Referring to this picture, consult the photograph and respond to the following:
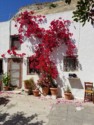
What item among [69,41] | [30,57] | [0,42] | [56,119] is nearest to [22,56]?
[30,57]

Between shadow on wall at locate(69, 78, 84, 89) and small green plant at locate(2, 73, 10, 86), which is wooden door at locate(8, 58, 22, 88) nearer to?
small green plant at locate(2, 73, 10, 86)

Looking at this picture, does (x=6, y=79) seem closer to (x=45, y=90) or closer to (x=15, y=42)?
(x=15, y=42)

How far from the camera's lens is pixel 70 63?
46.5ft

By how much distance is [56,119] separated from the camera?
11.0 metres

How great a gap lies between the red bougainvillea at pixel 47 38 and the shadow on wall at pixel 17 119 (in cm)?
339

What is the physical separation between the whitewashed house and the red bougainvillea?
0.90 feet

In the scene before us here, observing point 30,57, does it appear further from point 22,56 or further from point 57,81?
point 57,81

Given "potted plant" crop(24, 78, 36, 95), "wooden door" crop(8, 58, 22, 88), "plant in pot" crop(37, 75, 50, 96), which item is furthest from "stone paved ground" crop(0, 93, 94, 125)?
"wooden door" crop(8, 58, 22, 88)

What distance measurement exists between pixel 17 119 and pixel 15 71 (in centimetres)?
524

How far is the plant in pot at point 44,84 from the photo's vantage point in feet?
47.3

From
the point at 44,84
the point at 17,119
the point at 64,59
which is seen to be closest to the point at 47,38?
the point at 64,59

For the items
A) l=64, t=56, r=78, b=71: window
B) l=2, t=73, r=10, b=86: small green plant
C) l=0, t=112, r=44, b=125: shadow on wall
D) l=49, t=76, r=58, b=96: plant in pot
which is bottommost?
l=0, t=112, r=44, b=125: shadow on wall

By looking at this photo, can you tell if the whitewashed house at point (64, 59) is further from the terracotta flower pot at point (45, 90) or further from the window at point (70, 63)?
the terracotta flower pot at point (45, 90)

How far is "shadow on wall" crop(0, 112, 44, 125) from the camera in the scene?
428 inches
